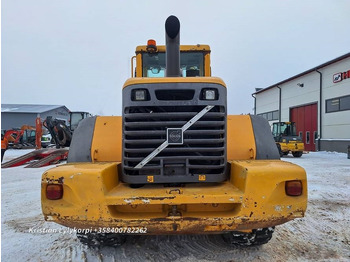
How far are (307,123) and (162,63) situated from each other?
20952 millimetres

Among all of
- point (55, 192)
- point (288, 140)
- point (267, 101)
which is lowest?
point (288, 140)

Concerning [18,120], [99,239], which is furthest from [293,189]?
[18,120]

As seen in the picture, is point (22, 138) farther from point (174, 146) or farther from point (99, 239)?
point (174, 146)

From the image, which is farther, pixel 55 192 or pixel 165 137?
pixel 165 137

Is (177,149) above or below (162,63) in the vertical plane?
below

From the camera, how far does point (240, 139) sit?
334cm

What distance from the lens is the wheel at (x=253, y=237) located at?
2.98 meters

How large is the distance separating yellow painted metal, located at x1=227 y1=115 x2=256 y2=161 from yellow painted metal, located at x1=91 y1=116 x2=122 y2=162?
1.35 m

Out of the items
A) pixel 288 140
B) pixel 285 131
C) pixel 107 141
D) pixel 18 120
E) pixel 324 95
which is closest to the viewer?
pixel 107 141

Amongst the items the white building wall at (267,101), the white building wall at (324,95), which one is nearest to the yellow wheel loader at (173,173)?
the white building wall at (324,95)

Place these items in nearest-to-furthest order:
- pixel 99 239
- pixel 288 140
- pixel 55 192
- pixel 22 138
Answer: pixel 55 192
pixel 99 239
pixel 288 140
pixel 22 138

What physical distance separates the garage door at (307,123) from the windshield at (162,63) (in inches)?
754

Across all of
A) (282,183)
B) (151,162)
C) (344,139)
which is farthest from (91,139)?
(344,139)

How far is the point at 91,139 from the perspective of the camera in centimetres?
332
